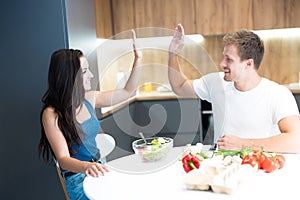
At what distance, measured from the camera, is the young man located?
1.93 m

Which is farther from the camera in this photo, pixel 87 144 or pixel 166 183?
pixel 87 144

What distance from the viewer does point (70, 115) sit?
196 cm

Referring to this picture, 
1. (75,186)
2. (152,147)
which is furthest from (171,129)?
(75,186)

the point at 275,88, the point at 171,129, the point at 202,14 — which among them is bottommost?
the point at 171,129

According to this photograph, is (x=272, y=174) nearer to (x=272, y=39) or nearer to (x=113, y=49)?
(x=113, y=49)

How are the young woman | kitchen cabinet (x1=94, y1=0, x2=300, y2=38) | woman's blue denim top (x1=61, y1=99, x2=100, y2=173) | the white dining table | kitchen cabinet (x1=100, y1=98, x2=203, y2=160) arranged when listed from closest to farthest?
the white dining table
kitchen cabinet (x1=100, y1=98, x2=203, y2=160)
the young woman
woman's blue denim top (x1=61, y1=99, x2=100, y2=173)
kitchen cabinet (x1=94, y1=0, x2=300, y2=38)

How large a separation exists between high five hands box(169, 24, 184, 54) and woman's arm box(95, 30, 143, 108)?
0.17 meters

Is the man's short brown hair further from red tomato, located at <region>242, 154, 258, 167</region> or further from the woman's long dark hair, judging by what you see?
the woman's long dark hair

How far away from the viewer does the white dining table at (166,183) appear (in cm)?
129

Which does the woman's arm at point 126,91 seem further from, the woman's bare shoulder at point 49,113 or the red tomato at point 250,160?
the red tomato at point 250,160

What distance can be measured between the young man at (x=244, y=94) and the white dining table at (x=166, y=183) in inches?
11.6

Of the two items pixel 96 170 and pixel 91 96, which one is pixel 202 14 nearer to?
pixel 91 96

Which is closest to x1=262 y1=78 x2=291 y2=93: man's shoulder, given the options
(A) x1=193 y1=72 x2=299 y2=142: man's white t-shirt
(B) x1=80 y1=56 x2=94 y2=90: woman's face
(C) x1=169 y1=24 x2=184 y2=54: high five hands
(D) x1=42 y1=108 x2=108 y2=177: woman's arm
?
(A) x1=193 y1=72 x2=299 y2=142: man's white t-shirt

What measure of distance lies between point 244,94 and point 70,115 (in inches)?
36.0
